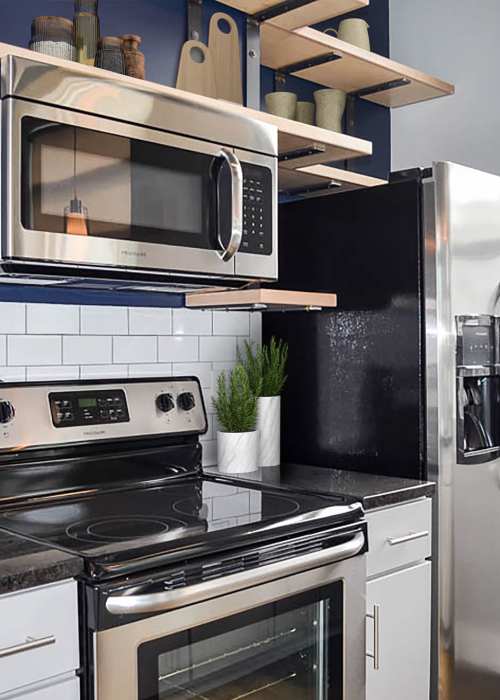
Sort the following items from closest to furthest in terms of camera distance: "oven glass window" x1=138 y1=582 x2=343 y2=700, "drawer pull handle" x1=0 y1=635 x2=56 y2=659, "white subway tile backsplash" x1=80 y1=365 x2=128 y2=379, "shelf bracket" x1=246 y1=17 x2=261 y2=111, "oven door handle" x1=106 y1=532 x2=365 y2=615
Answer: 1. "drawer pull handle" x1=0 y1=635 x2=56 y2=659
2. "oven door handle" x1=106 y1=532 x2=365 y2=615
3. "oven glass window" x1=138 y1=582 x2=343 y2=700
4. "white subway tile backsplash" x1=80 y1=365 x2=128 y2=379
5. "shelf bracket" x1=246 y1=17 x2=261 y2=111

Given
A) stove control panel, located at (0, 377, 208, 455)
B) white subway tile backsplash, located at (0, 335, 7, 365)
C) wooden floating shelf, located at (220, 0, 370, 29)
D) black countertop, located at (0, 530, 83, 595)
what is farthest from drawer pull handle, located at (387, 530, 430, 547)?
wooden floating shelf, located at (220, 0, 370, 29)

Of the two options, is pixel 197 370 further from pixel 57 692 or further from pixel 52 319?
pixel 57 692

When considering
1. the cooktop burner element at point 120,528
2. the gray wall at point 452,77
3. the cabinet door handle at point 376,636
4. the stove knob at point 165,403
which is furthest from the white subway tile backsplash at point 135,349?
the gray wall at point 452,77

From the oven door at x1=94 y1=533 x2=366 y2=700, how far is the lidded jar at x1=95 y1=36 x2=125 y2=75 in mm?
1236

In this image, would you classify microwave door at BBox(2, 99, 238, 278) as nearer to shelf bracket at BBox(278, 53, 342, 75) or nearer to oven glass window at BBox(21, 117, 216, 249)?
oven glass window at BBox(21, 117, 216, 249)

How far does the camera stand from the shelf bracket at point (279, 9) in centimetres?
235

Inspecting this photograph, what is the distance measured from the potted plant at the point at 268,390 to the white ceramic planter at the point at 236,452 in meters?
0.10

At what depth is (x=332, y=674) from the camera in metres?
1.98

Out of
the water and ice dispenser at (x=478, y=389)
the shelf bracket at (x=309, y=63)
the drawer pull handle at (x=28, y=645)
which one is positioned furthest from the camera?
the shelf bracket at (x=309, y=63)

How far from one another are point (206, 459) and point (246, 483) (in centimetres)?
34

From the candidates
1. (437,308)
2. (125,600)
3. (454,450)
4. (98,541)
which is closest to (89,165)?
(98,541)

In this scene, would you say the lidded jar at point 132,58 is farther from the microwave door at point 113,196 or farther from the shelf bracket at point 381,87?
the shelf bracket at point 381,87

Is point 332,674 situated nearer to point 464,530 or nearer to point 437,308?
point 464,530

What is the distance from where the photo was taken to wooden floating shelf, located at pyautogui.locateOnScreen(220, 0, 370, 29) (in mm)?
2340
